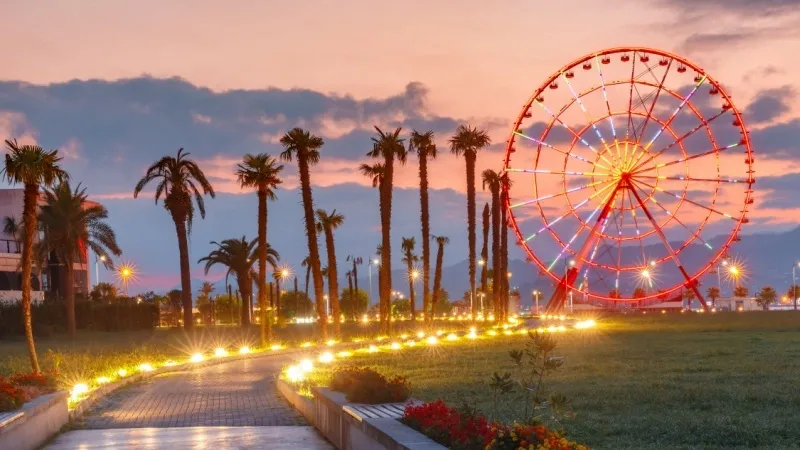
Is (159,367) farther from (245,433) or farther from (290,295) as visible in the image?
(290,295)

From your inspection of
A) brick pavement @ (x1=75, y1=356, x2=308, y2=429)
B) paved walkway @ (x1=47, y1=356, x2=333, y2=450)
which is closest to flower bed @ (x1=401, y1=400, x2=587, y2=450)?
paved walkway @ (x1=47, y1=356, x2=333, y2=450)

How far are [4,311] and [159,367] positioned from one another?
4162 centimetres

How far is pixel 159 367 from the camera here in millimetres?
34031

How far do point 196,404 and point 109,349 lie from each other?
2895 cm

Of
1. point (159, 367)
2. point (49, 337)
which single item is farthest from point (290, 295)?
point (159, 367)

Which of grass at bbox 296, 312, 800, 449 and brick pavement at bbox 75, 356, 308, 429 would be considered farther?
brick pavement at bbox 75, 356, 308, 429

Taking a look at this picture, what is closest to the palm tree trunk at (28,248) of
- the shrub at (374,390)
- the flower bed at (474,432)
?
the shrub at (374,390)

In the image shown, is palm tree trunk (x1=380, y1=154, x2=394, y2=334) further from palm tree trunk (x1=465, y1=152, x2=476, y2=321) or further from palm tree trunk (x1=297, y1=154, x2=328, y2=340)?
palm tree trunk (x1=465, y1=152, x2=476, y2=321)

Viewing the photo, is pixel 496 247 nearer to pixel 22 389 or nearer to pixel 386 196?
pixel 386 196

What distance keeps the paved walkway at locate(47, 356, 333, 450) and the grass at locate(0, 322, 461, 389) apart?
1.97 meters

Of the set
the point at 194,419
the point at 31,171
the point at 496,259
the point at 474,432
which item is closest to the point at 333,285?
the point at 496,259

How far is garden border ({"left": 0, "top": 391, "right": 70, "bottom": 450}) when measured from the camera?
547 inches

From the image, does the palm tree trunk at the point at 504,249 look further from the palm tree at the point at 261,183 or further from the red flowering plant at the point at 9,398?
the red flowering plant at the point at 9,398

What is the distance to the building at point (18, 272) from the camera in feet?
294
